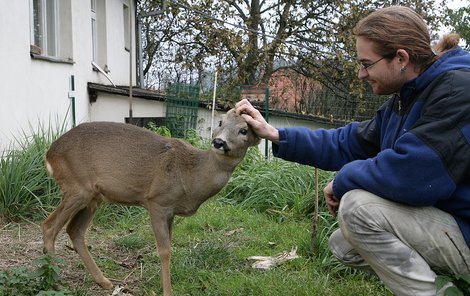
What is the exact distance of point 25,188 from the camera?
5598mm

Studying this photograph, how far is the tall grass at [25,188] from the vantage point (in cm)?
555

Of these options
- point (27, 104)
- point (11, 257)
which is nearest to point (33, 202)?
point (11, 257)

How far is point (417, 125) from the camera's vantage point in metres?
2.72

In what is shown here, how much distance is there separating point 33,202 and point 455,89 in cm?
441

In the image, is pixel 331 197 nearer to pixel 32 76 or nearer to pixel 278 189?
pixel 278 189

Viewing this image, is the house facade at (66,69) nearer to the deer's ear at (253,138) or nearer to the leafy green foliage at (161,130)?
the leafy green foliage at (161,130)

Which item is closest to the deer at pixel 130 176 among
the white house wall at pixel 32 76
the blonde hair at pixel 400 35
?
the blonde hair at pixel 400 35

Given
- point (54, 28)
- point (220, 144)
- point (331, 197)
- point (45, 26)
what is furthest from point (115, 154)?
point (54, 28)

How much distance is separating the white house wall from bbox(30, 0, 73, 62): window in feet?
0.38

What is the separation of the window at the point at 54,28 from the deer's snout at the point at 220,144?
6280 mm

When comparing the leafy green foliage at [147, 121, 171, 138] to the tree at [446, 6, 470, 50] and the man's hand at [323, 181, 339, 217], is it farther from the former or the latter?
the tree at [446, 6, 470, 50]

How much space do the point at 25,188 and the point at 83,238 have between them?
166 centimetres

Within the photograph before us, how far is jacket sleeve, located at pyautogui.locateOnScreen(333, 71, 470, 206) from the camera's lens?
102 inches

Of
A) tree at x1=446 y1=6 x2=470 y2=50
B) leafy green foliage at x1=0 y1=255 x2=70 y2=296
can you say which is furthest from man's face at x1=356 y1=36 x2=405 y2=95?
tree at x1=446 y1=6 x2=470 y2=50
